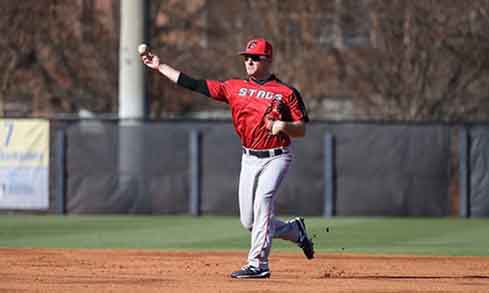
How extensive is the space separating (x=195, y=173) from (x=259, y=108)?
10625 mm

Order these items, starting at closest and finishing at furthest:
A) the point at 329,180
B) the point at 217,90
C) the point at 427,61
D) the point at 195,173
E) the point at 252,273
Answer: the point at 252,273, the point at 217,90, the point at 329,180, the point at 195,173, the point at 427,61

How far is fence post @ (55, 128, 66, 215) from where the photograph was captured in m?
21.0

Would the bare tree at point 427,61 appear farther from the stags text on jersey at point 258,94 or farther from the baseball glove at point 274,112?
the baseball glove at point 274,112

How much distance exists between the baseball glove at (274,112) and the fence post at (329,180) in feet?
34.6

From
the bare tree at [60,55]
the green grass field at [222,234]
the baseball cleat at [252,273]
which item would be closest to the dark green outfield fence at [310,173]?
the green grass field at [222,234]

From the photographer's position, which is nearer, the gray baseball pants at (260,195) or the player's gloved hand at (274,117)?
the player's gloved hand at (274,117)

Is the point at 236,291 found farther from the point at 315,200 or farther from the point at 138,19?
the point at 138,19

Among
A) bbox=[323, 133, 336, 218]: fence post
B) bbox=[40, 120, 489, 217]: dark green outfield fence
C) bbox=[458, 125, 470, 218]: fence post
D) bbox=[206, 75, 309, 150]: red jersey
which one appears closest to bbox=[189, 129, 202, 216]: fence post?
bbox=[40, 120, 489, 217]: dark green outfield fence

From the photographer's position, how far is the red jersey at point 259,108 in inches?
415

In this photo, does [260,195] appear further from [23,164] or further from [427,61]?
[427,61]

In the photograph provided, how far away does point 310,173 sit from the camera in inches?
829

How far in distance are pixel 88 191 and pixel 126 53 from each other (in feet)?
10.5

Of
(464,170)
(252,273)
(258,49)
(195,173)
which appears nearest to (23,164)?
(195,173)

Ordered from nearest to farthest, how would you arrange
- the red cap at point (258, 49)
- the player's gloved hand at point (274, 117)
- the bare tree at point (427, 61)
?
the player's gloved hand at point (274, 117)
the red cap at point (258, 49)
the bare tree at point (427, 61)
